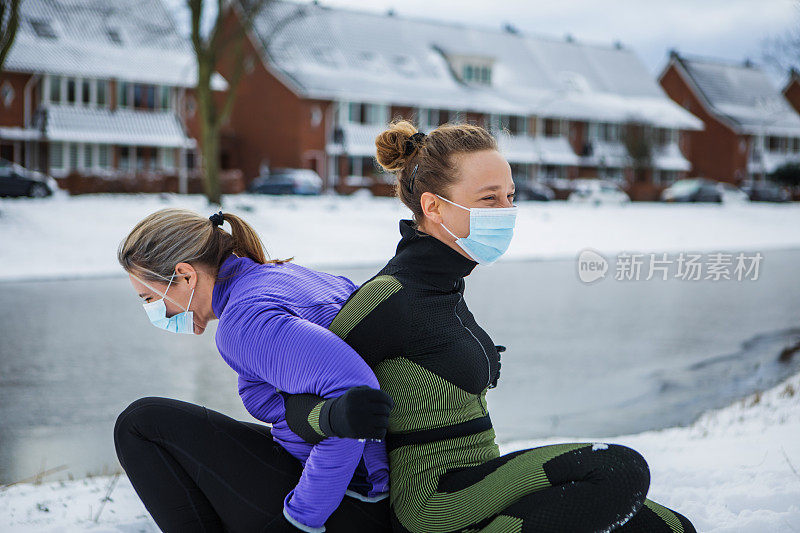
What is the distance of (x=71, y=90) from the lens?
122 feet

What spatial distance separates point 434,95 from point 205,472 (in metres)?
43.1

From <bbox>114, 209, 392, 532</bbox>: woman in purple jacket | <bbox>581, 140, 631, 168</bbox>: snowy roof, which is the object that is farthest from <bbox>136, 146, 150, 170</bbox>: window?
<bbox>114, 209, 392, 532</bbox>: woman in purple jacket

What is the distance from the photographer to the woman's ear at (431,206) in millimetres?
2619

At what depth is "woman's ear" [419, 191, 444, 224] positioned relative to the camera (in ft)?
8.59

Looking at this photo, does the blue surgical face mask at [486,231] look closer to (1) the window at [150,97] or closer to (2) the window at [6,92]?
(2) the window at [6,92]

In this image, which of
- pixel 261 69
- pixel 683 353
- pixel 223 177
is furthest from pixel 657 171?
pixel 683 353

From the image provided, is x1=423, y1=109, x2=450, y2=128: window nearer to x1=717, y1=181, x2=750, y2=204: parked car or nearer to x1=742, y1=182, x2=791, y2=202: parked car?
x1=717, y1=181, x2=750, y2=204: parked car

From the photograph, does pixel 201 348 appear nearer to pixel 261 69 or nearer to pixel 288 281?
pixel 288 281

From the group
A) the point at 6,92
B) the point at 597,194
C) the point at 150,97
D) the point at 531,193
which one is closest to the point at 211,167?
the point at 6,92

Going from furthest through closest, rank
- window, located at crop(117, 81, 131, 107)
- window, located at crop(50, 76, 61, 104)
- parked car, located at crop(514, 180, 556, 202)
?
1. parked car, located at crop(514, 180, 556, 202)
2. window, located at crop(117, 81, 131, 107)
3. window, located at crop(50, 76, 61, 104)

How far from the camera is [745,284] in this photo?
16.8 meters

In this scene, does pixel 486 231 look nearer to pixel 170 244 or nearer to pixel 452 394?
pixel 452 394

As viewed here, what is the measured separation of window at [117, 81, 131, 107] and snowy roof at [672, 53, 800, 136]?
37.6m

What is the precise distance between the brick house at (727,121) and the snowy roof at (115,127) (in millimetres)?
35222
